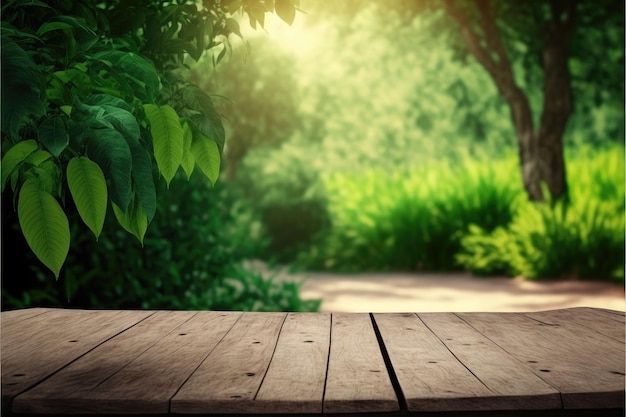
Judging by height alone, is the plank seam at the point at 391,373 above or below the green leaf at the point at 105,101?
below

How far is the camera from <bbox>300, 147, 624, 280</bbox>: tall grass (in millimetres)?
9312

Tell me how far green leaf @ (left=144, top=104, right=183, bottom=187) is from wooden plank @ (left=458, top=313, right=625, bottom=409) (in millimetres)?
1078

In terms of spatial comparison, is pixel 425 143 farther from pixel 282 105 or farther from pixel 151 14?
pixel 151 14

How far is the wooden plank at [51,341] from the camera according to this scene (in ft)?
6.56

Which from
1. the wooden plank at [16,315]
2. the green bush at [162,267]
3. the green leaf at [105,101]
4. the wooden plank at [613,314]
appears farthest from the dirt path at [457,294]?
the green leaf at [105,101]

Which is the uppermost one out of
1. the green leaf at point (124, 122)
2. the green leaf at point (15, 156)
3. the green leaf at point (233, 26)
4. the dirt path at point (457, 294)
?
the green leaf at point (233, 26)

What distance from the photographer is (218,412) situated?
5.79 feet

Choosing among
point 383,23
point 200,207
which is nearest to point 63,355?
point 200,207

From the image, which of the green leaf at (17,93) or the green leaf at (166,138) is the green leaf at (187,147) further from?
the green leaf at (17,93)

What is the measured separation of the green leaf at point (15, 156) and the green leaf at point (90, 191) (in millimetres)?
128

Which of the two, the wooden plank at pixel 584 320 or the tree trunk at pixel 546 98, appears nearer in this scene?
the wooden plank at pixel 584 320

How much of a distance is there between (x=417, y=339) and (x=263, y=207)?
12.0m

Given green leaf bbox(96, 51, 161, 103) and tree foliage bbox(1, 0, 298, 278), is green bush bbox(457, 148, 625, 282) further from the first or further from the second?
green leaf bbox(96, 51, 161, 103)

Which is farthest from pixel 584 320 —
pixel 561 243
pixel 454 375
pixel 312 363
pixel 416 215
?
pixel 416 215
